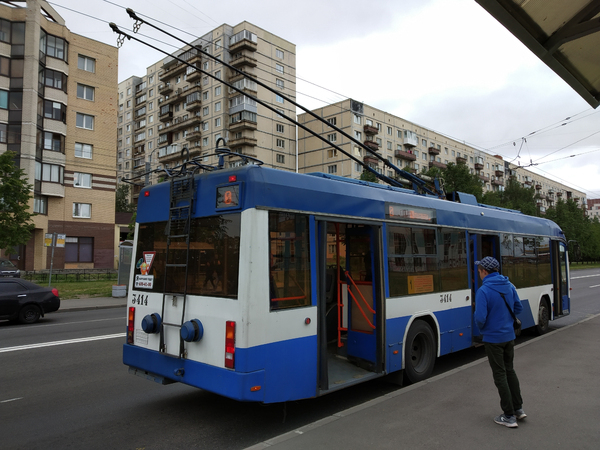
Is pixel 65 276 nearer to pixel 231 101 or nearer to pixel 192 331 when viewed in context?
pixel 231 101

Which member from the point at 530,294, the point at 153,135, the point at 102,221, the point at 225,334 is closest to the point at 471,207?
the point at 530,294

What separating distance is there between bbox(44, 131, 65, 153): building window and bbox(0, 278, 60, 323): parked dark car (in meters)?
27.4

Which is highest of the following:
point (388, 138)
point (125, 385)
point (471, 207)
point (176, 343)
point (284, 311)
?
point (388, 138)

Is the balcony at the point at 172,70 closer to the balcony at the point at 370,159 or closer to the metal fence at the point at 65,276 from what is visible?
the balcony at the point at 370,159

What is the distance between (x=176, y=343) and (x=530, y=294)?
8296 mm

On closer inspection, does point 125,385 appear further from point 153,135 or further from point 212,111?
point 153,135

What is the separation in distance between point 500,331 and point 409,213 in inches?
102

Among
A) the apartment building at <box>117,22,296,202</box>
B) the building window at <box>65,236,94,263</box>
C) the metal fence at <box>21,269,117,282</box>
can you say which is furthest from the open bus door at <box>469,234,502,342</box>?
the apartment building at <box>117,22,296,202</box>

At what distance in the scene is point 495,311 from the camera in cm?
483

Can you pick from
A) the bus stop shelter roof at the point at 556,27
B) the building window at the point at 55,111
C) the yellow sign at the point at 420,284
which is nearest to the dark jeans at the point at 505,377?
the yellow sign at the point at 420,284

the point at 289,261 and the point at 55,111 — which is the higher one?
the point at 55,111

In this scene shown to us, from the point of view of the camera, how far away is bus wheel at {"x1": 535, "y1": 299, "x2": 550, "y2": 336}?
10547 millimetres

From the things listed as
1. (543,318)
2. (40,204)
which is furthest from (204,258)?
(40,204)

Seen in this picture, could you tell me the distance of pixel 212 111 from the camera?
57.0 metres
